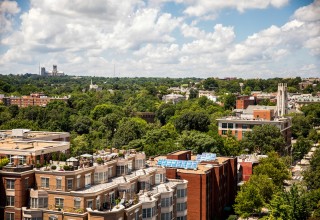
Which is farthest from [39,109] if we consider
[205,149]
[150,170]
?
[150,170]

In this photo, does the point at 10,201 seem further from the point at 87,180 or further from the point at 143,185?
the point at 143,185

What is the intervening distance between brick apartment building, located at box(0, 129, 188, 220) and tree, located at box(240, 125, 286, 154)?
55606 millimetres

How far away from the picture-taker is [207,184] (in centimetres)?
5538

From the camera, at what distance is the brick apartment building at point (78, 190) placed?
3659cm

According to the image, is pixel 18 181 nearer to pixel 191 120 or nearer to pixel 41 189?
pixel 41 189

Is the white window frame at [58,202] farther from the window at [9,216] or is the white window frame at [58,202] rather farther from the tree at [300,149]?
the tree at [300,149]

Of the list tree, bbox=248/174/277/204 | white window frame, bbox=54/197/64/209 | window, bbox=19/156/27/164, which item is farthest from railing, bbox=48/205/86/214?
tree, bbox=248/174/277/204

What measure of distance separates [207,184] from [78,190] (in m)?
21.7

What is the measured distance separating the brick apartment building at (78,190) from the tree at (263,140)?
55.6 metres

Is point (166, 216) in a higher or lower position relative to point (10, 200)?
lower

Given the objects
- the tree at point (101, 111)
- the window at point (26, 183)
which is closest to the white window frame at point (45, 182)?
the window at point (26, 183)

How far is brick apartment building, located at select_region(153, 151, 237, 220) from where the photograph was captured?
54.3 meters

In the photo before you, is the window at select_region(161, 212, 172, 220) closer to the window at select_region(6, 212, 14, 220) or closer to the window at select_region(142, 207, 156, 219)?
the window at select_region(142, 207, 156, 219)

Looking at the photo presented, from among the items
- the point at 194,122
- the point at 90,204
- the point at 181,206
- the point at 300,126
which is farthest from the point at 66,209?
the point at 300,126
